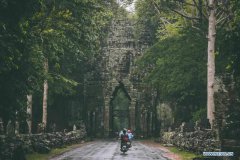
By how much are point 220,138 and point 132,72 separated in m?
41.3

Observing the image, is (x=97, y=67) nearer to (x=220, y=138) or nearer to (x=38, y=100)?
(x=38, y=100)

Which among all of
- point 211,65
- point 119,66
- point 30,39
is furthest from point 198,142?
point 119,66

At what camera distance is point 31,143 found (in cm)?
2438

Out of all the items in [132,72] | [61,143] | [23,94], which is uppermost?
[132,72]

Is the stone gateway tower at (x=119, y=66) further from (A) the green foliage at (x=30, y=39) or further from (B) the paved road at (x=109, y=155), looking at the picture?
(B) the paved road at (x=109, y=155)

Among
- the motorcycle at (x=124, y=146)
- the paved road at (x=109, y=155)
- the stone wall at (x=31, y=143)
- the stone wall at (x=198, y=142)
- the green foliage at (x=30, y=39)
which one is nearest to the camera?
the green foliage at (x=30, y=39)

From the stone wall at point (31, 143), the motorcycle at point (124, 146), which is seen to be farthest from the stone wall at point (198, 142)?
the stone wall at point (31, 143)

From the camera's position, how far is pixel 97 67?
190 feet

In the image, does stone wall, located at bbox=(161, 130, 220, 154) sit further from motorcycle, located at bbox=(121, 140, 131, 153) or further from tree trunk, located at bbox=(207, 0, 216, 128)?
motorcycle, located at bbox=(121, 140, 131, 153)

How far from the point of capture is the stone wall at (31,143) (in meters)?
18.3

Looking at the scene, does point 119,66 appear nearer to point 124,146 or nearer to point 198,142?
point 124,146

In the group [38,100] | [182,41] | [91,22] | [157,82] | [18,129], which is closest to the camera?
[18,129]

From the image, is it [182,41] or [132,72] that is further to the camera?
[132,72]

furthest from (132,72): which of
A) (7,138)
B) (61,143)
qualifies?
(7,138)
